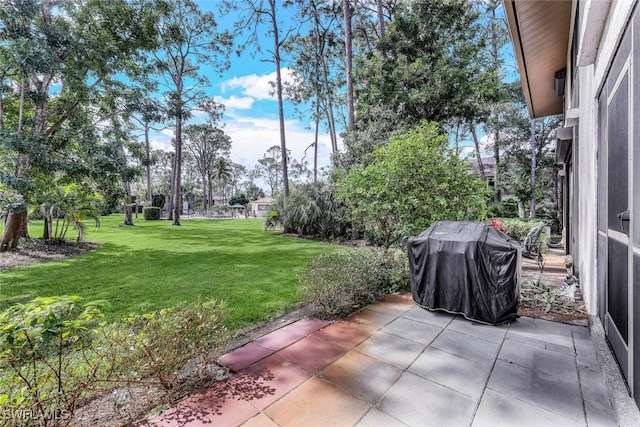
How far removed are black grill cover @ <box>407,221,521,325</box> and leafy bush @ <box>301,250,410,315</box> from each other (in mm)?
698

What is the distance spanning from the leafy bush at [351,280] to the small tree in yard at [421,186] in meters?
0.81

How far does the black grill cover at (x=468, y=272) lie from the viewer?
3111 mm

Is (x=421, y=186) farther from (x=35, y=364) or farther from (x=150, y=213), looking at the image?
(x=150, y=213)

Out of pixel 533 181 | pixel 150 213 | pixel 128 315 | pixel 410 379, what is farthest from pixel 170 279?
pixel 150 213

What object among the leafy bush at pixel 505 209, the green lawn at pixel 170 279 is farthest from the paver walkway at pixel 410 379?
the leafy bush at pixel 505 209

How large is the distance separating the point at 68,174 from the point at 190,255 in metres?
3.91

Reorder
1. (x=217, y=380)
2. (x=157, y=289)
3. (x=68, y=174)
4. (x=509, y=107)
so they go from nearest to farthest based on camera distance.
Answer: (x=217, y=380) → (x=157, y=289) → (x=68, y=174) → (x=509, y=107)

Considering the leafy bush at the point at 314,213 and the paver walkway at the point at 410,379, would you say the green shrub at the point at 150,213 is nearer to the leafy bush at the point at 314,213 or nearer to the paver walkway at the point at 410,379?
the leafy bush at the point at 314,213

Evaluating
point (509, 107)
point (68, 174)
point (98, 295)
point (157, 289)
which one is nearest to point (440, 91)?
point (509, 107)

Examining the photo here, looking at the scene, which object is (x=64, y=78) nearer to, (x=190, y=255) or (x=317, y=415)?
(x=190, y=255)

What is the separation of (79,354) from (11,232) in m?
8.65

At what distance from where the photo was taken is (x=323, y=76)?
1692 cm

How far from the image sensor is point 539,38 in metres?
4.55

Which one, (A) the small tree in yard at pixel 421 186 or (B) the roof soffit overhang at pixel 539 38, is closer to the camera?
(B) the roof soffit overhang at pixel 539 38
